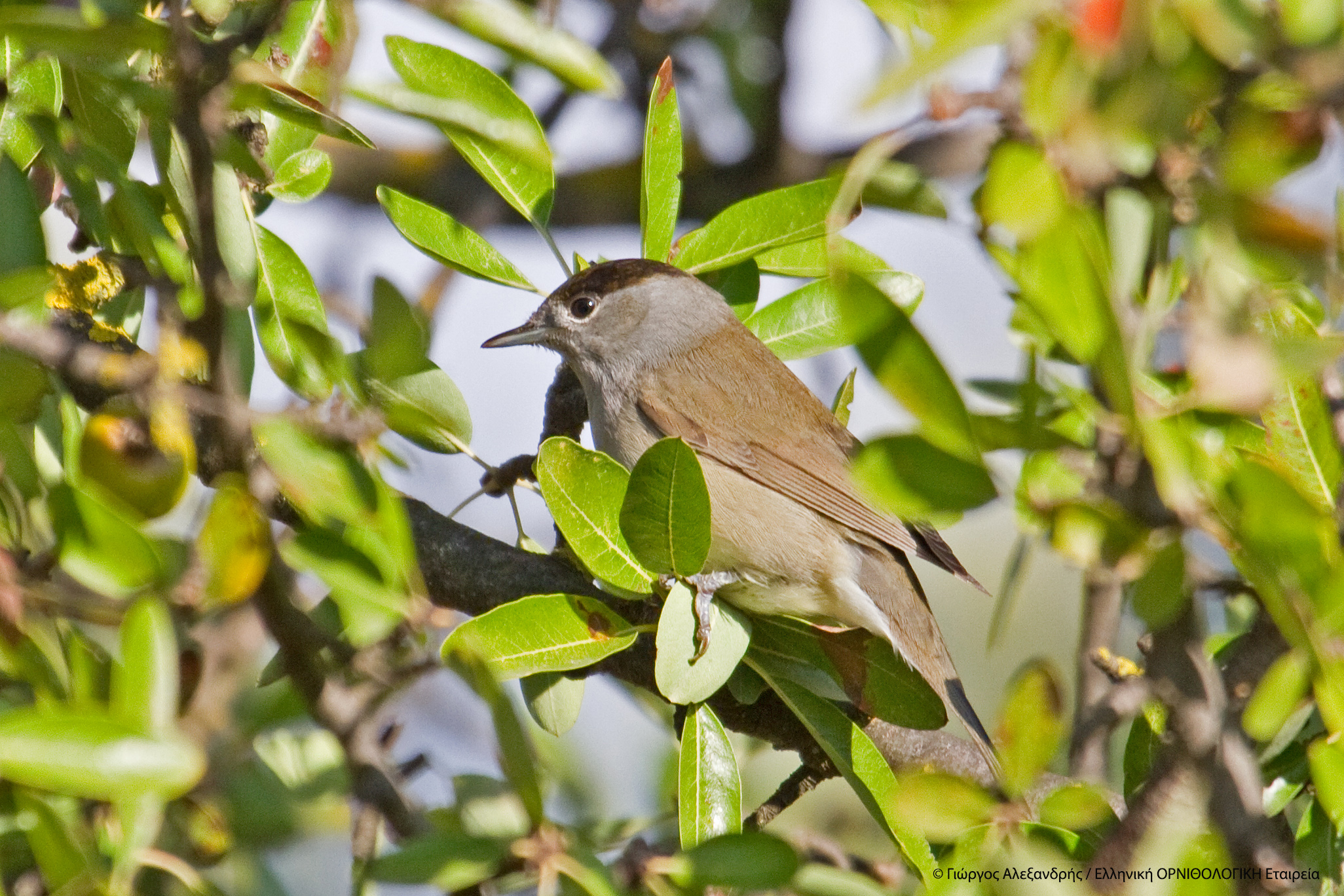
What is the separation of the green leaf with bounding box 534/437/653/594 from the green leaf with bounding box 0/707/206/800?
1031 millimetres

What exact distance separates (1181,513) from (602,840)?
2020 millimetres

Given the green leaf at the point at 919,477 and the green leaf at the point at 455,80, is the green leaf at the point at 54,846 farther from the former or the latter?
the green leaf at the point at 455,80

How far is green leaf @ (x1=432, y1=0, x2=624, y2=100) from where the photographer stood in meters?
1.35

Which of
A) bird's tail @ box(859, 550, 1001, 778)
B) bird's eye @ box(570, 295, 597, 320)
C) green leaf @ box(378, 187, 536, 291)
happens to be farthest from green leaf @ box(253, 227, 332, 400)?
bird's eye @ box(570, 295, 597, 320)

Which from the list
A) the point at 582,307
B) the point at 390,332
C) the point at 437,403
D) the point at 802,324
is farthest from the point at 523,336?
the point at 390,332

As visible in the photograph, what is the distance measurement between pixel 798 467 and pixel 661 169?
1254mm

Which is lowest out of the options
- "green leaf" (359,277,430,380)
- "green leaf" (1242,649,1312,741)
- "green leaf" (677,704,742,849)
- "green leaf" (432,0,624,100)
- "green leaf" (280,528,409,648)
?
"green leaf" (677,704,742,849)

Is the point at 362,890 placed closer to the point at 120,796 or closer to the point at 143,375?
the point at 120,796

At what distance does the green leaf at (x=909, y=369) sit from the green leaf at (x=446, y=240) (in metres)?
1.90

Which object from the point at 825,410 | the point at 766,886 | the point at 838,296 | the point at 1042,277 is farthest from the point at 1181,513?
the point at 825,410

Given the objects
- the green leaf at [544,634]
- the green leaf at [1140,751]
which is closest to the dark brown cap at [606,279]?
the green leaf at [544,634]

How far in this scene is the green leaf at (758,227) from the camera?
9.61 feet

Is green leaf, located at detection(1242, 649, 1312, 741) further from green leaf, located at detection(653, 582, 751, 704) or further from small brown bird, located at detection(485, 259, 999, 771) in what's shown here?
small brown bird, located at detection(485, 259, 999, 771)

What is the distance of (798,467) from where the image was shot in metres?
3.98
